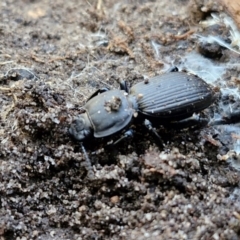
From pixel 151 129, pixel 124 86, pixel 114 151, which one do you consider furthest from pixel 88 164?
pixel 124 86

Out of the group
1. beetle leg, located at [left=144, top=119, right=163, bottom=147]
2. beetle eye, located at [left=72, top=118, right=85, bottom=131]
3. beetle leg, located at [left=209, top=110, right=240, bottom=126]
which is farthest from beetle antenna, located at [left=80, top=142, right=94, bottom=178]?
beetle leg, located at [left=209, top=110, right=240, bottom=126]

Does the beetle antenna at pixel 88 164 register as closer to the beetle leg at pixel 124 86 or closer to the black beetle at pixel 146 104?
the black beetle at pixel 146 104

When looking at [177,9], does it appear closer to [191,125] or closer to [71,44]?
[71,44]

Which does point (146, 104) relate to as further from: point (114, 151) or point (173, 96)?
point (114, 151)

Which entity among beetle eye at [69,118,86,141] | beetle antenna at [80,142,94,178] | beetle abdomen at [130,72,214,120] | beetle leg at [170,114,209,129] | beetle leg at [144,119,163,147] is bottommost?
beetle antenna at [80,142,94,178]

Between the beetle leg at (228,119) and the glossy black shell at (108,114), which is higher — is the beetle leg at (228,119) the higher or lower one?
the lower one

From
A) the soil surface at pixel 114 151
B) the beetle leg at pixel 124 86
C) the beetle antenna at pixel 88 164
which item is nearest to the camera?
the soil surface at pixel 114 151

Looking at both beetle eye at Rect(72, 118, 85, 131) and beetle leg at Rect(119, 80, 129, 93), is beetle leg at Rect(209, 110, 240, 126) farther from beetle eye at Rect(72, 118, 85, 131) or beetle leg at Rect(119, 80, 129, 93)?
beetle eye at Rect(72, 118, 85, 131)

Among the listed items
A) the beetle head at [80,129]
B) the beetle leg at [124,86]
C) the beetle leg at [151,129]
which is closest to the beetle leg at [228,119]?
the beetle leg at [151,129]
